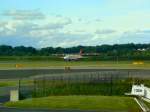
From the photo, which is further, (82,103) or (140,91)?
(82,103)

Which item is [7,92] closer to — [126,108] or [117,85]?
[117,85]

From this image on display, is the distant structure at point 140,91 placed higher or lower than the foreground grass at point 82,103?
higher

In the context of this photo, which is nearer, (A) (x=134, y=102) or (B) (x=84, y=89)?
(A) (x=134, y=102)

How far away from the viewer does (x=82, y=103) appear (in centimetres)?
3672

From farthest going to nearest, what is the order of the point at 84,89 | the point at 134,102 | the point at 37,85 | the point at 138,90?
the point at 37,85 < the point at 84,89 < the point at 134,102 < the point at 138,90

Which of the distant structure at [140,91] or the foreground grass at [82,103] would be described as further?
the foreground grass at [82,103]

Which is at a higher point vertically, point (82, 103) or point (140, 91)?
point (140, 91)

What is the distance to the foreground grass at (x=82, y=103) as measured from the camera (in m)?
35.5

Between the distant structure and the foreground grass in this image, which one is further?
the foreground grass

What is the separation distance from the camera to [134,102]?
36344mm

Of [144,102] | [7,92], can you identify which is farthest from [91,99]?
[7,92]

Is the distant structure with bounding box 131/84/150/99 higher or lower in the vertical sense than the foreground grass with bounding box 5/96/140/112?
higher

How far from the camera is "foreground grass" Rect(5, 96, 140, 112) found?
3553 cm

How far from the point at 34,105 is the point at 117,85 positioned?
49.5 feet
